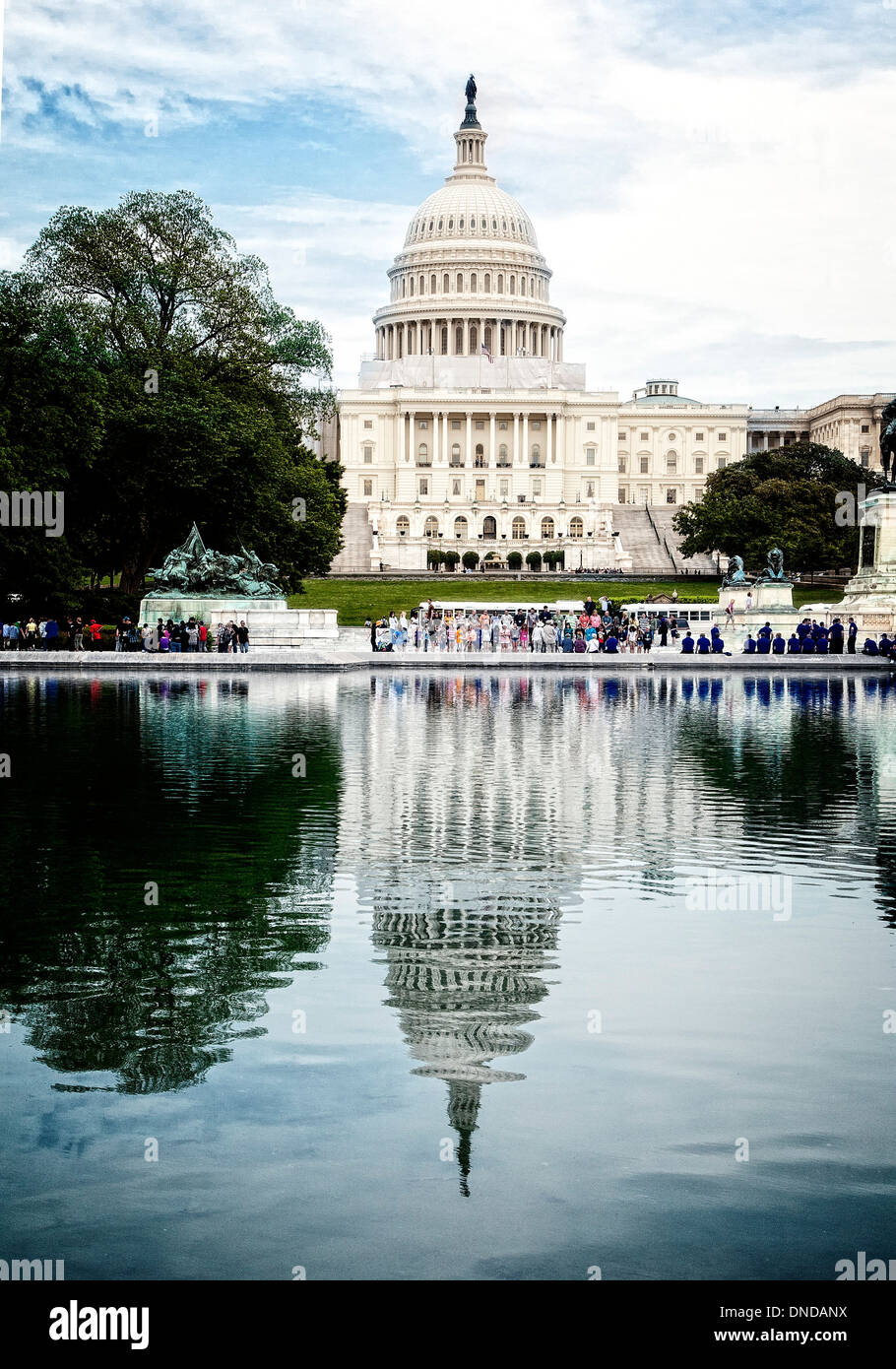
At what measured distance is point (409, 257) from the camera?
562 feet

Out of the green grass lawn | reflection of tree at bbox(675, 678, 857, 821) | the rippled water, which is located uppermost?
the green grass lawn

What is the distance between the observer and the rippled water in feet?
20.0

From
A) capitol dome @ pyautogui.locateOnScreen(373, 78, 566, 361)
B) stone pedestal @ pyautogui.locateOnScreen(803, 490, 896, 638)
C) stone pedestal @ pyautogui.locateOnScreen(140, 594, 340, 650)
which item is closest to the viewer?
stone pedestal @ pyautogui.locateOnScreen(803, 490, 896, 638)

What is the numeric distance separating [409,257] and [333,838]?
164 metres

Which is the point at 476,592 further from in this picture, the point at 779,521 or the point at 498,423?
the point at 498,423

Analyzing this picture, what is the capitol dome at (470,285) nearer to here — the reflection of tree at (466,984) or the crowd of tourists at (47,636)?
the crowd of tourists at (47,636)

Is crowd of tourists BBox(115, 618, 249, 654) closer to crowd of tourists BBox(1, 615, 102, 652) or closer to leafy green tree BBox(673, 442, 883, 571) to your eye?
crowd of tourists BBox(1, 615, 102, 652)

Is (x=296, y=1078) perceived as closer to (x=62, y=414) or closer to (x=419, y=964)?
(x=419, y=964)

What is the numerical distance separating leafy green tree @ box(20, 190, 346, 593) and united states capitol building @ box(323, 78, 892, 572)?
222 ft

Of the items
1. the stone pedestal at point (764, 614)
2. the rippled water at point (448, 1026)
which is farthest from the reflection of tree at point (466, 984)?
the stone pedestal at point (764, 614)

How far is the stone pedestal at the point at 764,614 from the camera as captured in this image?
173ft

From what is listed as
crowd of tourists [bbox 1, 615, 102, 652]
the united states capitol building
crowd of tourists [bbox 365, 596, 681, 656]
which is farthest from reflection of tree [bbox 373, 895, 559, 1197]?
the united states capitol building

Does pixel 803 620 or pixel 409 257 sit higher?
pixel 409 257
